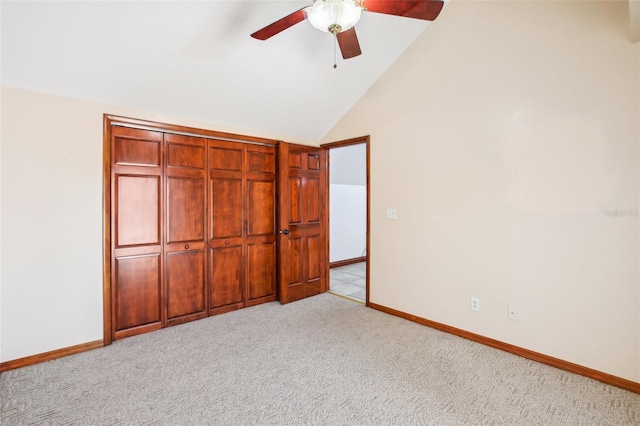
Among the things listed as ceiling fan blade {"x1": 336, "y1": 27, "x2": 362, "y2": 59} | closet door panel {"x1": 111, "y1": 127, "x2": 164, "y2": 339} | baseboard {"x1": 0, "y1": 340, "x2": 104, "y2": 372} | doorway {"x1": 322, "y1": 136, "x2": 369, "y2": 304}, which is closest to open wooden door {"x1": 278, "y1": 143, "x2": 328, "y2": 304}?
doorway {"x1": 322, "y1": 136, "x2": 369, "y2": 304}

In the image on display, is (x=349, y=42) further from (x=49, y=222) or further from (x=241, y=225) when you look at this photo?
(x=49, y=222)

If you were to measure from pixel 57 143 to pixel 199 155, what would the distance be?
114cm

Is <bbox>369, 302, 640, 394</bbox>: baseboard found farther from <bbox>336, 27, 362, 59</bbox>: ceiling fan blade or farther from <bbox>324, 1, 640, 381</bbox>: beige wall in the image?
<bbox>336, 27, 362, 59</bbox>: ceiling fan blade

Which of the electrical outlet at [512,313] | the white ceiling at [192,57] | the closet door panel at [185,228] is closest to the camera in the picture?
the white ceiling at [192,57]

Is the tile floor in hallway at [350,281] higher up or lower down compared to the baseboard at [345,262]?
lower down

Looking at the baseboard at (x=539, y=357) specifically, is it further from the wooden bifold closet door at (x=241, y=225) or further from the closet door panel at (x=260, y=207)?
the closet door panel at (x=260, y=207)

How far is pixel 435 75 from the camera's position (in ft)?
9.82

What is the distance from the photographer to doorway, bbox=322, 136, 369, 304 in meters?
5.27

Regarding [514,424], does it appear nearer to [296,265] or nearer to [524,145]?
[524,145]

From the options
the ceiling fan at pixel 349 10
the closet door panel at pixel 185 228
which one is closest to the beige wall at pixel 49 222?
the closet door panel at pixel 185 228

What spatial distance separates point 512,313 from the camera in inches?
101

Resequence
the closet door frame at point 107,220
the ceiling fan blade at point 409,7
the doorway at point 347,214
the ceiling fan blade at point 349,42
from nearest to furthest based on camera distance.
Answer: the ceiling fan blade at point 409,7
the ceiling fan blade at point 349,42
the closet door frame at point 107,220
the doorway at point 347,214

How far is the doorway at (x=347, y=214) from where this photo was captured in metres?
5.27

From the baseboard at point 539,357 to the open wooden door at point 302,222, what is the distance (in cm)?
136
